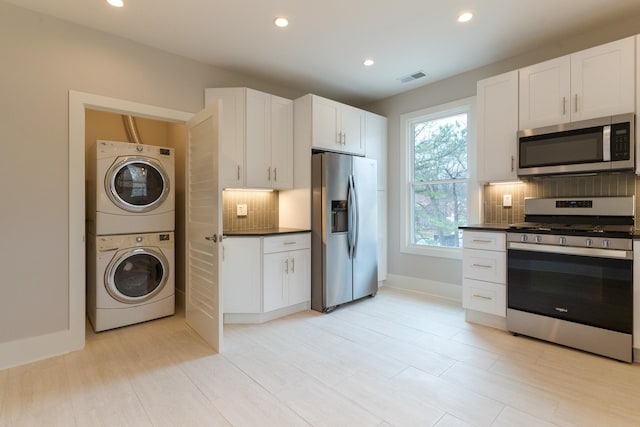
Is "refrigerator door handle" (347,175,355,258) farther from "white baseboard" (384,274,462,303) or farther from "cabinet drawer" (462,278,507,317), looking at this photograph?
"cabinet drawer" (462,278,507,317)

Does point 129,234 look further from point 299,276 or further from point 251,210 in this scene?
point 299,276

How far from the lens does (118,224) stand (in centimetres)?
298

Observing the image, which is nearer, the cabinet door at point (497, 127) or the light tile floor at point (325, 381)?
the light tile floor at point (325, 381)

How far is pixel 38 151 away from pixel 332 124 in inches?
106

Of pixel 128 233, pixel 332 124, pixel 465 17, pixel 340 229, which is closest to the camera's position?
pixel 465 17

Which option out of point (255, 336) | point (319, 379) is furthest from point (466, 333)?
point (255, 336)

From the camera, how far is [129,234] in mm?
3043

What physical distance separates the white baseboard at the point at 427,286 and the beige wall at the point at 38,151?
3589 mm

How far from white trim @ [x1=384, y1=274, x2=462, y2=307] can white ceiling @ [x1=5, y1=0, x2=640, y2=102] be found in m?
2.53

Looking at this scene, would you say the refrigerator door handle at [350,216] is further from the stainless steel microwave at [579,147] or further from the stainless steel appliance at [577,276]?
the stainless steel microwave at [579,147]

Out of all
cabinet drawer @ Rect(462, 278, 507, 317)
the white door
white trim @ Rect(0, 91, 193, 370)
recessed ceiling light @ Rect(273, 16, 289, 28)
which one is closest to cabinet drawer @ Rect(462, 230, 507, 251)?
cabinet drawer @ Rect(462, 278, 507, 317)

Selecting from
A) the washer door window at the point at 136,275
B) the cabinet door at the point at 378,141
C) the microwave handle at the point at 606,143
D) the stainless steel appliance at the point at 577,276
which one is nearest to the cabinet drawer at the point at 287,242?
the washer door window at the point at 136,275

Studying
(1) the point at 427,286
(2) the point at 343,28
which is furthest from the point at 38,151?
(1) the point at 427,286

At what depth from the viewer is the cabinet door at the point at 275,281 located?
312 cm
